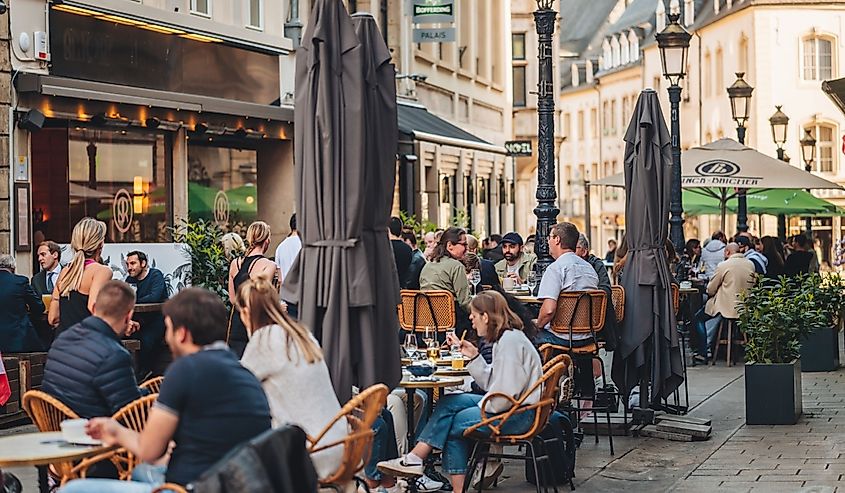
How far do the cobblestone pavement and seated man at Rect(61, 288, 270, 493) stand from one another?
4688mm

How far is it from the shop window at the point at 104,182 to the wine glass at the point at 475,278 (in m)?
5.64

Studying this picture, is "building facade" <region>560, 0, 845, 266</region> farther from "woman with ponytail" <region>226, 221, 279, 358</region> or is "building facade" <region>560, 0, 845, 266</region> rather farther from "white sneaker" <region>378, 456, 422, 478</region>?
"white sneaker" <region>378, 456, 422, 478</region>

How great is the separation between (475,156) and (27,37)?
2122 centimetres

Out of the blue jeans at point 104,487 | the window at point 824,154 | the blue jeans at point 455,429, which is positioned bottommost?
the blue jeans at point 455,429

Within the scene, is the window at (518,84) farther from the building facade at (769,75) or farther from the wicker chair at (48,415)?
the wicker chair at (48,415)

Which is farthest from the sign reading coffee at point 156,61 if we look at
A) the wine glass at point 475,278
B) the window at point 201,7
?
the wine glass at point 475,278

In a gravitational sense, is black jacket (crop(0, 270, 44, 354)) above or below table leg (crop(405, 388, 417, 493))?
above

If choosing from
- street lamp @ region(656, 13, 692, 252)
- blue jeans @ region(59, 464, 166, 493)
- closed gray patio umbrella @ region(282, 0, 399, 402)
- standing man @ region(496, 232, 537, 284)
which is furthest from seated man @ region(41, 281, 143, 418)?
street lamp @ region(656, 13, 692, 252)

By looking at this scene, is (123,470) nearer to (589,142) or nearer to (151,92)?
(151,92)

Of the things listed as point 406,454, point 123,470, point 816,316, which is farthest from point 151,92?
point 123,470

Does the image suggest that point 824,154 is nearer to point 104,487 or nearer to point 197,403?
point 104,487

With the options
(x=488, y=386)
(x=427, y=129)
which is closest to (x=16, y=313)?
(x=488, y=386)

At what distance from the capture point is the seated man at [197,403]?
22.4 ft

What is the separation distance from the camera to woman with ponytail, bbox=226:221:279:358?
43.7 ft
